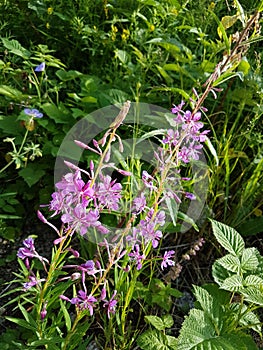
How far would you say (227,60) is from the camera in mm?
1310

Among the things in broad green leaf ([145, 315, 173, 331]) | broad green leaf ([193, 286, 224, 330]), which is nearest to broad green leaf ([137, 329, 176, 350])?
broad green leaf ([145, 315, 173, 331])

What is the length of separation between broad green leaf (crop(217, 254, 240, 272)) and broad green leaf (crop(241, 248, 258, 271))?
28mm

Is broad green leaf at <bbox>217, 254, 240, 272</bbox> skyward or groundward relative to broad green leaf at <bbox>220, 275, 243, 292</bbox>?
groundward

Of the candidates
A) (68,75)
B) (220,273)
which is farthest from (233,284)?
(68,75)

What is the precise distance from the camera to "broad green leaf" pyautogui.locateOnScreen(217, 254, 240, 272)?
4.65ft

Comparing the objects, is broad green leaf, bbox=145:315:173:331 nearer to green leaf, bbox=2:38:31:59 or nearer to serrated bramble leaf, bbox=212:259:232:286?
serrated bramble leaf, bbox=212:259:232:286

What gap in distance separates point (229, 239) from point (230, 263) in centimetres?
11

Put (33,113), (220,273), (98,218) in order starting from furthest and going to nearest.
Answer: (33,113) < (220,273) < (98,218)

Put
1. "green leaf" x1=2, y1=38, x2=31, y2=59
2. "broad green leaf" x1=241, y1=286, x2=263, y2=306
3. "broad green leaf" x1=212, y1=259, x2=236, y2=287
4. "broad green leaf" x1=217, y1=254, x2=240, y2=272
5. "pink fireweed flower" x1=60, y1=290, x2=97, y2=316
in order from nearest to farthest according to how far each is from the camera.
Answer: "pink fireweed flower" x1=60, y1=290, x2=97, y2=316 < "broad green leaf" x1=241, y1=286, x2=263, y2=306 < "broad green leaf" x1=217, y1=254, x2=240, y2=272 < "broad green leaf" x1=212, y1=259, x2=236, y2=287 < "green leaf" x1=2, y1=38, x2=31, y2=59

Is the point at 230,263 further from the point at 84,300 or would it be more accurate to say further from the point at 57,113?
the point at 57,113

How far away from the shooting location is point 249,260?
1471 mm

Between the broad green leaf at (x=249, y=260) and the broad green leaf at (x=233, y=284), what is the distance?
9 centimetres

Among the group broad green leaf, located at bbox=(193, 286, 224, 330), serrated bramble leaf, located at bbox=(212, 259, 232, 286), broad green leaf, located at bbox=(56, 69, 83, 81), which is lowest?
serrated bramble leaf, located at bbox=(212, 259, 232, 286)

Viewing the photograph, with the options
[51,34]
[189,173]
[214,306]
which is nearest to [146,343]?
[214,306]
